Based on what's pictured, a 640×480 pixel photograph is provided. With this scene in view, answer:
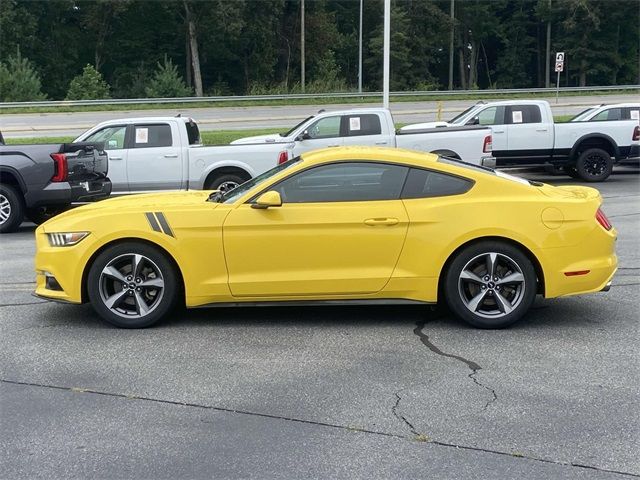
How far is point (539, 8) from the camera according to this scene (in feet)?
218

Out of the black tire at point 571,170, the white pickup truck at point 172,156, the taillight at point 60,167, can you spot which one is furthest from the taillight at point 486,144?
the taillight at point 60,167

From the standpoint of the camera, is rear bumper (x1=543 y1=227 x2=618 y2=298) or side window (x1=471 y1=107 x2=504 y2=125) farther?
side window (x1=471 y1=107 x2=504 y2=125)

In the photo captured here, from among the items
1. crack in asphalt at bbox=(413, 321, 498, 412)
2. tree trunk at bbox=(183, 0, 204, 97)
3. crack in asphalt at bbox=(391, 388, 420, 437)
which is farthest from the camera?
tree trunk at bbox=(183, 0, 204, 97)

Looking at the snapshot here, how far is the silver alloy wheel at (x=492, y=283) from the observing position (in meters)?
5.87

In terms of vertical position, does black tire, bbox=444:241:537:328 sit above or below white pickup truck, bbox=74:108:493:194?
below

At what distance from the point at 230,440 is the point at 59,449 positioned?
0.90 meters

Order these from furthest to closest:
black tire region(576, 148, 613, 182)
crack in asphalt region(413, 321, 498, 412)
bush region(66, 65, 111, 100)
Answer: bush region(66, 65, 111, 100) → black tire region(576, 148, 613, 182) → crack in asphalt region(413, 321, 498, 412)

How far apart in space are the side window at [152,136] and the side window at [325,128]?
305 centimetres

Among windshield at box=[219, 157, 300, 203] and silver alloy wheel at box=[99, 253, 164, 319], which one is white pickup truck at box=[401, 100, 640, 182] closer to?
windshield at box=[219, 157, 300, 203]

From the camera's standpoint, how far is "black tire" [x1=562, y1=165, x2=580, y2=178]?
18.0 meters

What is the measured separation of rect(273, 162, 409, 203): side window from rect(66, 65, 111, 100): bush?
42.5m

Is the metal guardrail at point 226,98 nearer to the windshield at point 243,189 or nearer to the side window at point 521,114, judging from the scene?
the side window at point 521,114

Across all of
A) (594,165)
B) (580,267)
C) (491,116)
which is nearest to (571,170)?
(594,165)

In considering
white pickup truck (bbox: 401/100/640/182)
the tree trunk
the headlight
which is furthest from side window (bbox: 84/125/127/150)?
the tree trunk
